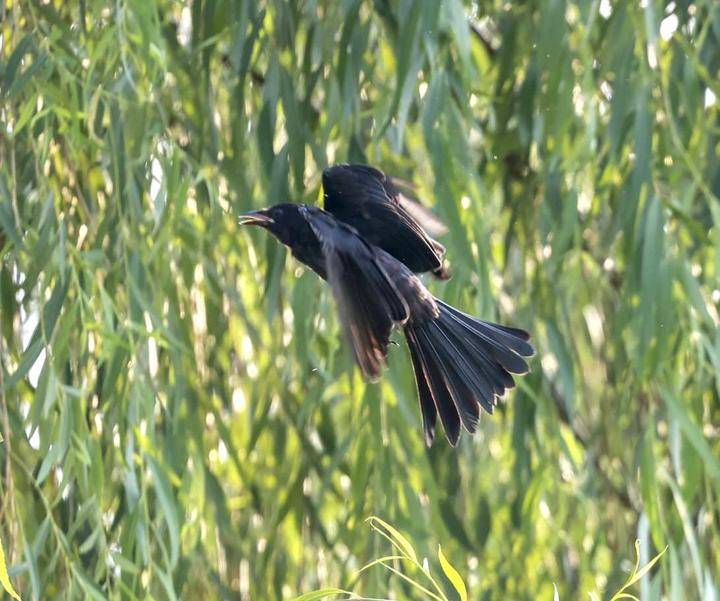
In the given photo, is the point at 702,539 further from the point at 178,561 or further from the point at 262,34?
the point at 262,34

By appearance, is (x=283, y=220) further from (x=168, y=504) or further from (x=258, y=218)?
(x=168, y=504)

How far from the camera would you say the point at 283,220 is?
5.05 ft

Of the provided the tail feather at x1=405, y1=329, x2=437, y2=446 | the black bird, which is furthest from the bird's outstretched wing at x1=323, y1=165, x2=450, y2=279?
the tail feather at x1=405, y1=329, x2=437, y2=446

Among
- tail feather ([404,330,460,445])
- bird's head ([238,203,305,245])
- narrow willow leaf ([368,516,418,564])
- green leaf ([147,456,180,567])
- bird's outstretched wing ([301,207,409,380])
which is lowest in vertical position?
narrow willow leaf ([368,516,418,564])

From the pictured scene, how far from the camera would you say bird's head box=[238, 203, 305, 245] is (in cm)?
153

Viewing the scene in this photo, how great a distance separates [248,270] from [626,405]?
597 millimetres

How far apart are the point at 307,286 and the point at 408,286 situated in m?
0.32

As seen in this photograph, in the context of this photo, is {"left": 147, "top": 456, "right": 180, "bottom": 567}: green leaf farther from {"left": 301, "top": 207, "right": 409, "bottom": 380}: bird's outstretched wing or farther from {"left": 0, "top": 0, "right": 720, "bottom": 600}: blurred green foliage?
{"left": 301, "top": 207, "right": 409, "bottom": 380}: bird's outstretched wing

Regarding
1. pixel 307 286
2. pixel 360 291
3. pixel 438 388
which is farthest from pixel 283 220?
pixel 307 286

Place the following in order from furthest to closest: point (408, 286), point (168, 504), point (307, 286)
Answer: point (307, 286) → point (168, 504) → point (408, 286)

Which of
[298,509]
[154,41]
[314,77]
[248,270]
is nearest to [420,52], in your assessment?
[314,77]

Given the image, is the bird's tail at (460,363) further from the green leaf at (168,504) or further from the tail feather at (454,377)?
the green leaf at (168,504)

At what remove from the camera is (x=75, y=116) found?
1818 millimetres

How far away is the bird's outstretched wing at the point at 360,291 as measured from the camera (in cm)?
134
